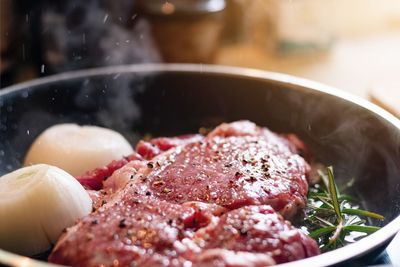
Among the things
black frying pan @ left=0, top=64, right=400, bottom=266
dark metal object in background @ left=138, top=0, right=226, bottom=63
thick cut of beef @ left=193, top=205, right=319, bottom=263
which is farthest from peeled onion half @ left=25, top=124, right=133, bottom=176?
dark metal object in background @ left=138, top=0, right=226, bottom=63

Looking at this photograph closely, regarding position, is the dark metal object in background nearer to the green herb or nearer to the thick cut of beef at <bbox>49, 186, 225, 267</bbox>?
the green herb

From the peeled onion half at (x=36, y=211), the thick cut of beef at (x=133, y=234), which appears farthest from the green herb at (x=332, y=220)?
the peeled onion half at (x=36, y=211)

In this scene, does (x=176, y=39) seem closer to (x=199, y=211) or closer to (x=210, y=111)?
(x=210, y=111)

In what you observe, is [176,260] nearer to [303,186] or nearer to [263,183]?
[263,183]

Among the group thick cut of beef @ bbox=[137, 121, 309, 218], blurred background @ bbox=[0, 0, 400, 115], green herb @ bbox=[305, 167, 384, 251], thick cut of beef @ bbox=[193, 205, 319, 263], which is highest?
blurred background @ bbox=[0, 0, 400, 115]

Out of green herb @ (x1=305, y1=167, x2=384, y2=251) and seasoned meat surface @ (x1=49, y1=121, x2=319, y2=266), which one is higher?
seasoned meat surface @ (x1=49, y1=121, x2=319, y2=266)

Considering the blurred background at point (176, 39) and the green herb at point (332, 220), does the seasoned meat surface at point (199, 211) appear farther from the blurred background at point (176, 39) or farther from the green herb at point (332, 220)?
the blurred background at point (176, 39)

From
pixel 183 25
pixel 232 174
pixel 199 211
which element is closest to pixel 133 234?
pixel 199 211
